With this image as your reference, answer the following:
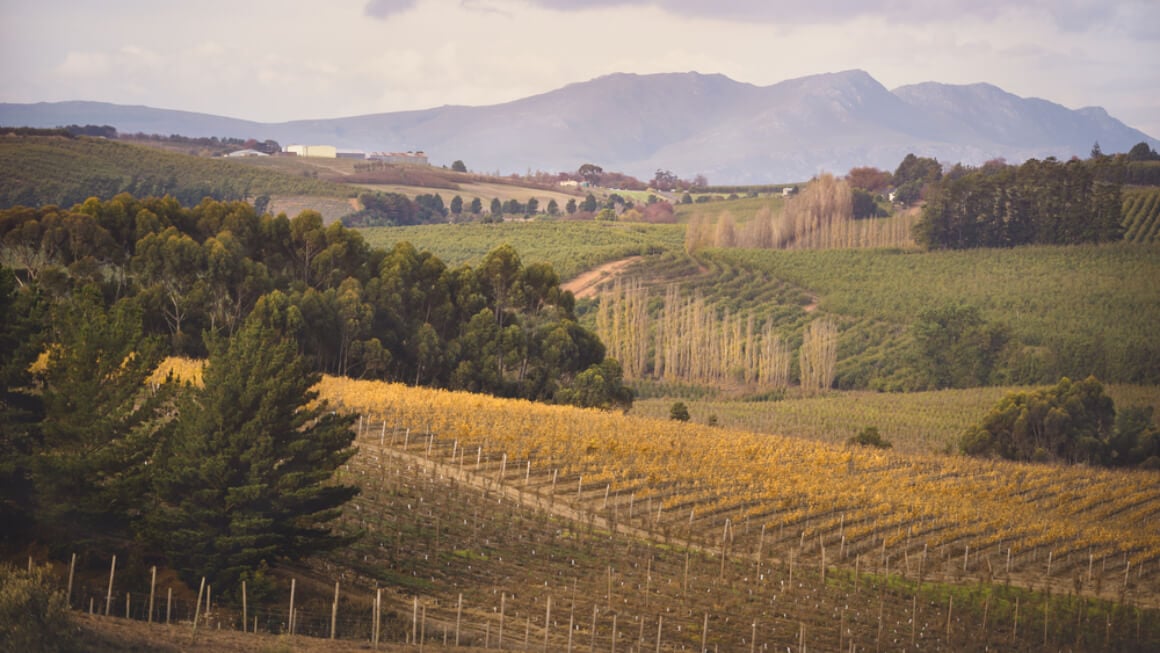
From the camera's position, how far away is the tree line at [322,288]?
49.2m

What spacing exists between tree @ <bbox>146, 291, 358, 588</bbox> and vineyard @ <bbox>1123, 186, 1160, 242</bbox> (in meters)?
97.4

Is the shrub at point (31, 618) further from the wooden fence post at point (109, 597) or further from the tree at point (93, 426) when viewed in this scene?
the tree at point (93, 426)

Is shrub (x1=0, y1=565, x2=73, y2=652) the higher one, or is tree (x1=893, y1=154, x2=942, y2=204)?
tree (x1=893, y1=154, x2=942, y2=204)

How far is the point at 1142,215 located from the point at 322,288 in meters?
82.2

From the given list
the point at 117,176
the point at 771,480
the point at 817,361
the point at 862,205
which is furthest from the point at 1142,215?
the point at 117,176

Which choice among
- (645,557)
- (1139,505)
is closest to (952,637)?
(645,557)

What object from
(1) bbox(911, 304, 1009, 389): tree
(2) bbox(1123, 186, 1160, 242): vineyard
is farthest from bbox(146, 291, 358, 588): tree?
(2) bbox(1123, 186, 1160, 242): vineyard

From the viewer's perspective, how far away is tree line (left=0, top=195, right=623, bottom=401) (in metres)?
49.2

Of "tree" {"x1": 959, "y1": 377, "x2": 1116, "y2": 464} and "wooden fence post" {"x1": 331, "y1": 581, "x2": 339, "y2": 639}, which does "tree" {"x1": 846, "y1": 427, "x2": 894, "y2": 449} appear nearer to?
"tree" {"x1": 959, "y1": 377, "x2": 1116, "y2": 464}

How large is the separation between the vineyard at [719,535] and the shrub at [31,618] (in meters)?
7.58

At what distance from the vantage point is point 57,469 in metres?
21.4

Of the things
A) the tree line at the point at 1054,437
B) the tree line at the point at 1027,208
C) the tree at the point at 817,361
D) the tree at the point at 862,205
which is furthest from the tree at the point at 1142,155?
the tree line at the point at 1054,437

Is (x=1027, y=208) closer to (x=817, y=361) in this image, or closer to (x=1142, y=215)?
(x=1142, y=215)

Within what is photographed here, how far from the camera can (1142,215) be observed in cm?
11019
